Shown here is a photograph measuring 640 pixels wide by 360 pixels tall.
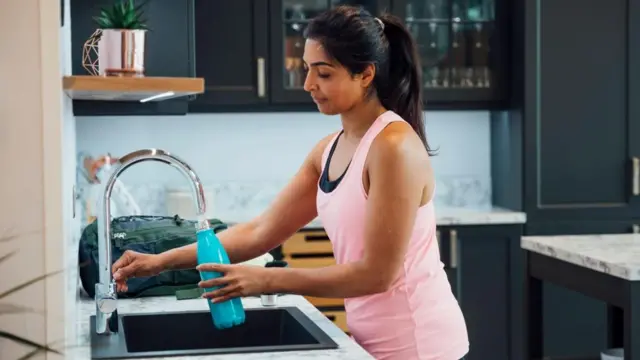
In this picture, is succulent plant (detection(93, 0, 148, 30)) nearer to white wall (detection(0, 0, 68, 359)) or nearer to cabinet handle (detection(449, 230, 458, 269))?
white wall (detection(0, 0, 68, 359))

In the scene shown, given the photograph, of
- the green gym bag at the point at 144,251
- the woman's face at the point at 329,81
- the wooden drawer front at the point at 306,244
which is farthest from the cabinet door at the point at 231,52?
the woman's face at the point at 329,81

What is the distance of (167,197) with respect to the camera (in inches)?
179

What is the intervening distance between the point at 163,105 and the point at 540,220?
196 cm

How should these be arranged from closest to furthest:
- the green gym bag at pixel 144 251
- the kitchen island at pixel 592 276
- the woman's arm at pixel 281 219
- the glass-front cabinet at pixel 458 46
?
the woman's arm at pixel 281 219, the green gym bag at pixel 144 251, the kitchen island at pixel 592 276, the glass-front cabinet at pixel 458 46

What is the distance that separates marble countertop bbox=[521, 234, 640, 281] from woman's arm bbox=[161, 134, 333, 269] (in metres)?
1.05

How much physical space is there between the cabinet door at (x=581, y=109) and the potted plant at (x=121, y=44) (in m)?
2.94

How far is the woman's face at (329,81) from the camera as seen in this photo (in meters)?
1.99

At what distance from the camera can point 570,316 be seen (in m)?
4.53

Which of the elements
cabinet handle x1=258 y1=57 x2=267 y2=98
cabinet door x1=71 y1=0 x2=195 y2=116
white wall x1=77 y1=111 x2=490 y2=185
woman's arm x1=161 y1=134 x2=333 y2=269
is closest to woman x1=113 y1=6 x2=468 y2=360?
woman's arm x1=161 y1=134 x2=333 y2=269

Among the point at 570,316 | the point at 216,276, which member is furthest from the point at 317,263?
the point at 216,276

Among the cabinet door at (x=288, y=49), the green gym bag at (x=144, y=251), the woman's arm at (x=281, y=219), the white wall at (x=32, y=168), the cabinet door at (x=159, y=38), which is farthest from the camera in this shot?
the cabinet door at (x=288, y=49)

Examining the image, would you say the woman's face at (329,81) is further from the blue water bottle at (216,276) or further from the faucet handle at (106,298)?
the faucet handle at (106,298)

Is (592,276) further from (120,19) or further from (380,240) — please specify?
(120,19)

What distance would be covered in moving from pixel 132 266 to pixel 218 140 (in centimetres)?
272
